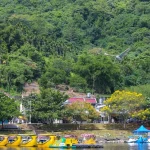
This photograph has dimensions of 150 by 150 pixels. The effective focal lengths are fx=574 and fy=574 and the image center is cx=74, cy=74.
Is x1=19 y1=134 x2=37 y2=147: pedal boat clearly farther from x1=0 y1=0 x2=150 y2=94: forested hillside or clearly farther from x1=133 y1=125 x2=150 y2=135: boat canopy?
x1=0 y1=0 x2=150 y2=94: forested hillside

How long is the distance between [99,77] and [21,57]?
16.7 m

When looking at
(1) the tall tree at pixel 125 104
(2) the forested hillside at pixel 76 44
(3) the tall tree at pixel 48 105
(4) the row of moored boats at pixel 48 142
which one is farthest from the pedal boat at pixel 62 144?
(2) the forested hillside at pixel 76 44

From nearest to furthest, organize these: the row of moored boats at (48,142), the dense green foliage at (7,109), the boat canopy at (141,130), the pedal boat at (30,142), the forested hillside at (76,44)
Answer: the row of moored boats at (48,142) < the pedal boat at (30,142) < the dense green foliage at (7,109) < the boat canopy at (141,130) < the forested hillside at (76,44)

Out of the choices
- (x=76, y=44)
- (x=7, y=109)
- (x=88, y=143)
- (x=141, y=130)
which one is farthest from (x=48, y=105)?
(x=76, y=44)

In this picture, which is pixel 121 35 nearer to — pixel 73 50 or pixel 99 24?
pixel 99 24

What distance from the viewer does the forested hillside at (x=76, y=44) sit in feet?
383

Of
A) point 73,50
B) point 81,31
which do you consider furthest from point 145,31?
point 73,50

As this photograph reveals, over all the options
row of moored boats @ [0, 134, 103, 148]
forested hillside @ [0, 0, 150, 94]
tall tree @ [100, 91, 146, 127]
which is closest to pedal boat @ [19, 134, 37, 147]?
row of moored boats @ [0, 134, 103, 148]

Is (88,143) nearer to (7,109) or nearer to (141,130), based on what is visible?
(7,109)

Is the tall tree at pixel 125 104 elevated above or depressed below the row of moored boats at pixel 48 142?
above

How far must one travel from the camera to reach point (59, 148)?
235 ft

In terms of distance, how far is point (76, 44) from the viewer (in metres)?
166

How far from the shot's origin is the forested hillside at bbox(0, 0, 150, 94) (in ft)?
383

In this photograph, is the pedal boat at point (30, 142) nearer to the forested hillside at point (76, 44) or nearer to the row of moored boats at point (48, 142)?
the row of moored boats at point (48, 142)
